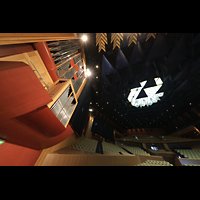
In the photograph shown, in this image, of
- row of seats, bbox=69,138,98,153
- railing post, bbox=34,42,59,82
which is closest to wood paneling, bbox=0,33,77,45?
railing post, bbox=34,42,59,82

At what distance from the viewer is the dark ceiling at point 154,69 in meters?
5.40

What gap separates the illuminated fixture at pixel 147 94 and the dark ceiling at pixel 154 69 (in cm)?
44

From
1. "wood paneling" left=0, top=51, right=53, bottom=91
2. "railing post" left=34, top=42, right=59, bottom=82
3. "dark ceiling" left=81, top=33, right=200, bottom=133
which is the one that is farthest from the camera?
"dark ceiling" left=81, top=33, right=200, bottom=133

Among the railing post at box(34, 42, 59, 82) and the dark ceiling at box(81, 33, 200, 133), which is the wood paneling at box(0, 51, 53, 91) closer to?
the railing post at box(34, 42, 59, 82)

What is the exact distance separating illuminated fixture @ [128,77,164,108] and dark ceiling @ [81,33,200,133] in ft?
1.43

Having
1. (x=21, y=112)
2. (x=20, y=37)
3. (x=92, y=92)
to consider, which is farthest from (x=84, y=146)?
(x=20, y=37)

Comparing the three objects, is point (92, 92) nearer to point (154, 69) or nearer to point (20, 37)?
point (154, 69)

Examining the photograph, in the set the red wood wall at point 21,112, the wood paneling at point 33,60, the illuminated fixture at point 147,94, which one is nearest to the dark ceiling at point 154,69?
the illuminated fixture at point 147,94

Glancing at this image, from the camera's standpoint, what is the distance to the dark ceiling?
5398mm

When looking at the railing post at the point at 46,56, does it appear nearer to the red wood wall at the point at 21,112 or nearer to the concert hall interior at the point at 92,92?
the concert hall interior at the point at 92,92
